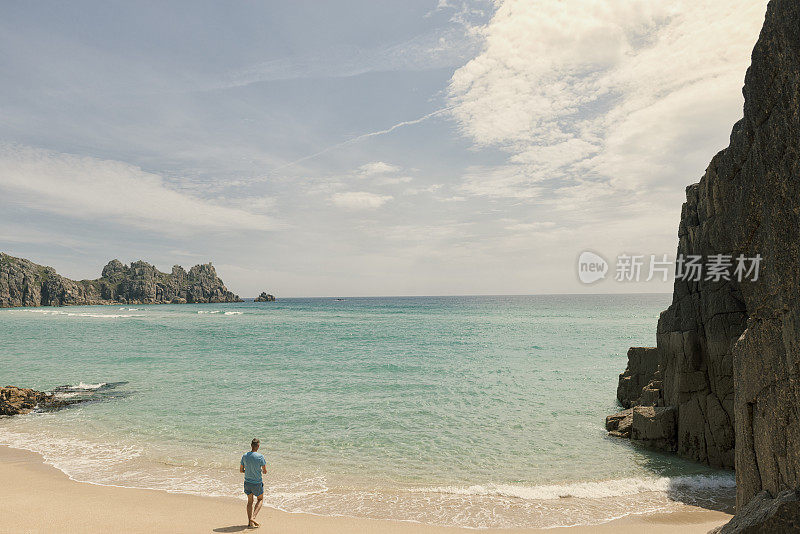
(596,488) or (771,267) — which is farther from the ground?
(771,267)

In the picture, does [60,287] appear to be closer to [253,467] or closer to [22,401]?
[22,401]

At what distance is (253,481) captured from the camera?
995 cm

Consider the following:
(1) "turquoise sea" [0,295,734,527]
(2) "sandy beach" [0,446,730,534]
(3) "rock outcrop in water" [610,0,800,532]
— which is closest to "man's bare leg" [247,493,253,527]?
(2) "sandy beach" [0,446,730,534]

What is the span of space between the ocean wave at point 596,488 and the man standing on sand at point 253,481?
456 centimetres

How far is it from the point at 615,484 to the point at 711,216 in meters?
9.43

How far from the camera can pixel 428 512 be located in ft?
35.7

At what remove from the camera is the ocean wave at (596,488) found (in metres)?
12.0

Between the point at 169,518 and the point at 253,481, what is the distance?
227 cm

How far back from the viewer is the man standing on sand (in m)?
9.80

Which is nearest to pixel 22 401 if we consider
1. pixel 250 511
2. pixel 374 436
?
pixel 374 436

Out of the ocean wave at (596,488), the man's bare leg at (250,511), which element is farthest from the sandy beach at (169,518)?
the ocean wave at (596,488)

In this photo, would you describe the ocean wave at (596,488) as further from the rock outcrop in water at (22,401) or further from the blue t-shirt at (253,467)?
the rock outcrop in water at (22,401)

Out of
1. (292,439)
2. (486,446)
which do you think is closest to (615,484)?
(486,446)

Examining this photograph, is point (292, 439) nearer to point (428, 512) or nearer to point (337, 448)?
point (337, 448)
